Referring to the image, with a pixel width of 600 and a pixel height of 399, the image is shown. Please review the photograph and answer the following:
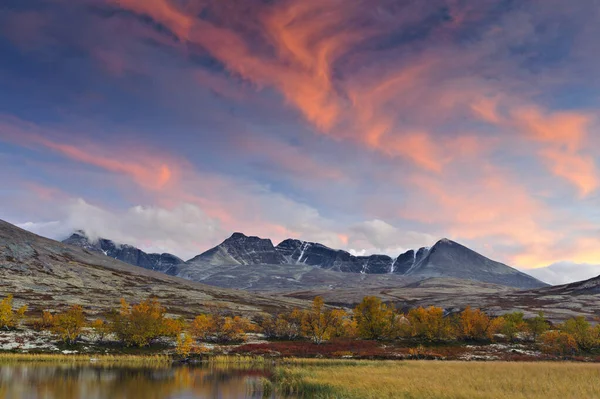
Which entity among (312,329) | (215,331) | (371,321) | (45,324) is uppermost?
(371,321)

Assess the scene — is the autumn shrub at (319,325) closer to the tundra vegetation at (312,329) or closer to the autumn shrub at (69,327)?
the tundra vegetation at (312,329)

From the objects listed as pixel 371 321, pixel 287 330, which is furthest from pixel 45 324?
pixel 371 321

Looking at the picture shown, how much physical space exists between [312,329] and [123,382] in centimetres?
6578

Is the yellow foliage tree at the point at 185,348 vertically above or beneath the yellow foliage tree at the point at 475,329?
beneath

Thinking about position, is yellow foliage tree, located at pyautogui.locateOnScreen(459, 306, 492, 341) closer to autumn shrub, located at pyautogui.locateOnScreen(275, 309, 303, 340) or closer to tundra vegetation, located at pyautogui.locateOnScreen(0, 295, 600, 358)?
tundra vegetation, located at pyautogui.locateOnScreen(0, 295, 600, 358)

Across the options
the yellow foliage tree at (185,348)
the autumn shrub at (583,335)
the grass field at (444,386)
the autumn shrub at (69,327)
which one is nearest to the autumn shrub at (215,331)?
the yellow foliage tree at (185,348)

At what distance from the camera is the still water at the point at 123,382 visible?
3931cm

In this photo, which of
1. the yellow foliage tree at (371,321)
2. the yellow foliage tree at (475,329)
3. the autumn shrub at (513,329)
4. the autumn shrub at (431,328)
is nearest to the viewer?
the autumn shrub at (431,328)

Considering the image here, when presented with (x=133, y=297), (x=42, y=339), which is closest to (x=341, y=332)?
(x=42, y=339)

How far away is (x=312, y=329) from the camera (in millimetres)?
107562

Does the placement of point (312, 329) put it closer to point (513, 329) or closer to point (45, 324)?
point (513, 329)

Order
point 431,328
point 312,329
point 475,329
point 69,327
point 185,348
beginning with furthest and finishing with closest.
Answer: point 475,329 < point 431,328 < point 312,329 < point 69,327 < point 185,348

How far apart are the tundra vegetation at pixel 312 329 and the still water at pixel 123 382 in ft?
78.3

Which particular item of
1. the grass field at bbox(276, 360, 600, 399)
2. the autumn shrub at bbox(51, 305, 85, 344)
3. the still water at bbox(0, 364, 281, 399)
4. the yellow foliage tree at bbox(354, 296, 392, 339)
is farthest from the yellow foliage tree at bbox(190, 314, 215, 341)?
the grass field at bbox(276, 360, 600, 399)
